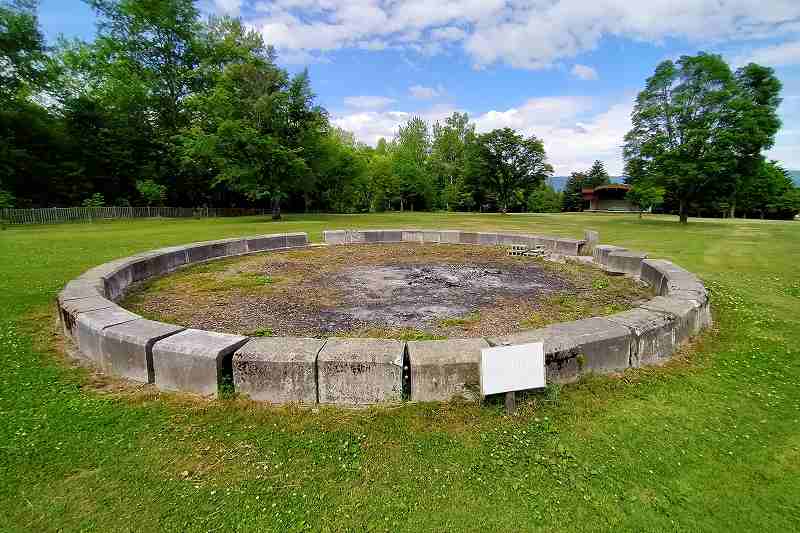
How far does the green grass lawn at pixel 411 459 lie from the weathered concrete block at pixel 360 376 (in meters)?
0.13

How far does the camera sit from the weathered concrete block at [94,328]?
142 inches

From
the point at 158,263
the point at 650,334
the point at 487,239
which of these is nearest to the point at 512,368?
the point at 650,334

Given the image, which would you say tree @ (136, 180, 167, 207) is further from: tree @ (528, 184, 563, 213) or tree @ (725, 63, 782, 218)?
tree @ (528, 184, 563, 213)

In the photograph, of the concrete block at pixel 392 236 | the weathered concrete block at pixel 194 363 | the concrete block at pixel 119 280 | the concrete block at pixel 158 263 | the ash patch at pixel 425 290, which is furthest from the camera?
the concrete block at pixel 392 236

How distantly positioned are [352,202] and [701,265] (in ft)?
135

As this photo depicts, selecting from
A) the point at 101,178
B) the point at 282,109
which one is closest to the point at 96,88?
the point at 101,178

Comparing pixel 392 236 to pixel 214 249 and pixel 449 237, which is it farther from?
pixel 214 249

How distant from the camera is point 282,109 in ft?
83.6

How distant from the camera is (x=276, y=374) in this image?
2996 mm

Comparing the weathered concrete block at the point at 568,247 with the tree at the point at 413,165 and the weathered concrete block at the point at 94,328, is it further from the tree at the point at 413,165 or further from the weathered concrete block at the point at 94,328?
the tree at the point at 413,165

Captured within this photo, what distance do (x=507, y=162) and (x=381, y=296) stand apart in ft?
109

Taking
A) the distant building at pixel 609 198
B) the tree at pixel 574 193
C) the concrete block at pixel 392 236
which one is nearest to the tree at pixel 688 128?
the concrete block at pixel 392 236

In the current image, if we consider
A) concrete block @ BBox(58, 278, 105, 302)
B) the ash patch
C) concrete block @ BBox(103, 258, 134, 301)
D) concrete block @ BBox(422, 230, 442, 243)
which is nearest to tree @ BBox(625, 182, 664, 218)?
concrete block @ BBox(422, 230, 442, 243)

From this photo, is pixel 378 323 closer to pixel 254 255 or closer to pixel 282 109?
pixel 254 255
